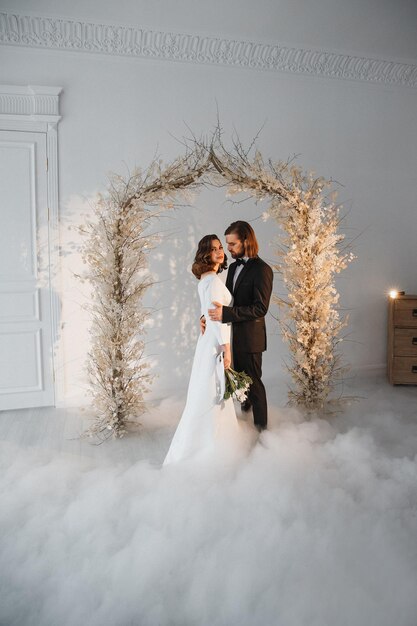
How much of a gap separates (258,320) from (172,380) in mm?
1773

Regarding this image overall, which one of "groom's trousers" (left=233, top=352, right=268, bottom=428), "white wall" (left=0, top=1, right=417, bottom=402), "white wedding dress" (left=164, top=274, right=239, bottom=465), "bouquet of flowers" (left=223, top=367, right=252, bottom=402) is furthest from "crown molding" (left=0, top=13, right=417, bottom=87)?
"bouquet of flowers" (left=223, top=367, right=252, bottom=402)

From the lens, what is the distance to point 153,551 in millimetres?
2646

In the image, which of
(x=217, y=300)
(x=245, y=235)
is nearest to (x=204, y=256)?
(x=217, y=300)

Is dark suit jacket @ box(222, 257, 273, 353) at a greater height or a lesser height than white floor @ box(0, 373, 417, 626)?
greater

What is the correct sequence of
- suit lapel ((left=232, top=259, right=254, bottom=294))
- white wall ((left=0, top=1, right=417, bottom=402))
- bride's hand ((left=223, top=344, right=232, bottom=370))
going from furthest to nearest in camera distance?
white wall ((left=0, top=1, right=417, bottom=402)), suit lapel ((left=232, top=259, right=254, bottom=294)), bride's hand ((left=223, top=344, right=232, bottom=370))

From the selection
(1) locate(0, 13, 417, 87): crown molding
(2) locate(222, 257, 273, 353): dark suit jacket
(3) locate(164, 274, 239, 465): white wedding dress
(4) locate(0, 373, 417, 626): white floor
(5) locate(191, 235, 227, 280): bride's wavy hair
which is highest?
(1) locate(0, 13, 417, 87): crown molding

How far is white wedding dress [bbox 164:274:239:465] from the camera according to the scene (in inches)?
135

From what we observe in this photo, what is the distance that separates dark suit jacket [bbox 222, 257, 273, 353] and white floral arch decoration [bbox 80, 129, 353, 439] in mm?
661

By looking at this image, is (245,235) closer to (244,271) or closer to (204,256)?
(244,271)

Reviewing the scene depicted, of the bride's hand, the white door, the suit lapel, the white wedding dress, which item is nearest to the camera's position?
the white wedding dress

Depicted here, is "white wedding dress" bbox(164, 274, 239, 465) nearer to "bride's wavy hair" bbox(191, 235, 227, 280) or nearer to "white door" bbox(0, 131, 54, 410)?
"bride's wavy hair" bbox(191, 235, 227, 280)

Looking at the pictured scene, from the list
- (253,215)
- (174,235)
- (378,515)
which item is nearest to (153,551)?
(378,515)

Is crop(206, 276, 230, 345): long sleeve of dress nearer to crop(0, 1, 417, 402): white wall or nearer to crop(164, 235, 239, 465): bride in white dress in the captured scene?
crop(164, 235, 239, 465): bride in white dress

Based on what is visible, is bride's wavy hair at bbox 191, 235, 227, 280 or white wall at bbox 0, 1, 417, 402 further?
white wall at bbox 0, 1, 417, 402
